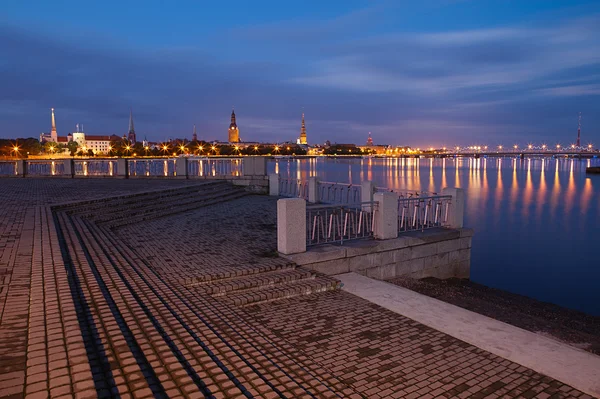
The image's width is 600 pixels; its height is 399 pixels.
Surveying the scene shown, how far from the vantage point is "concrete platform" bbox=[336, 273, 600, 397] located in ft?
14.3

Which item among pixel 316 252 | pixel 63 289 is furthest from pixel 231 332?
pixel 316 252

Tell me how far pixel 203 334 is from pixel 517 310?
6.90 m

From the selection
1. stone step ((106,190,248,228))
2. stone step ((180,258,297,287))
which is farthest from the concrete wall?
stone step ((106,190,248,228))

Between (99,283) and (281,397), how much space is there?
3.28m

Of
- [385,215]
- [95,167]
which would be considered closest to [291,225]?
[385,215]

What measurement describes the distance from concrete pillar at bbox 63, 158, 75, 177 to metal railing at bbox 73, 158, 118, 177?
175 mm

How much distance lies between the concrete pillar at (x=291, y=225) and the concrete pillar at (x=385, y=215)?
203 cm

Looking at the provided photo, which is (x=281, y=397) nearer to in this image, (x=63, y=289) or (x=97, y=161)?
(x=63, y=289)

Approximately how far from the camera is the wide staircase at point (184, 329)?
10.5 feet

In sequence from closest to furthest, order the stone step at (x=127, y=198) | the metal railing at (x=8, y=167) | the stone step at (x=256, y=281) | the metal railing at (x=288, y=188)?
the stone step at (x=256, y=281) < the stone step at (x=127, y=198) < the metal railing at (x=288, y=188) < the metal railing at (x=8, y=167)

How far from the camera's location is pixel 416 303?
20.6ft

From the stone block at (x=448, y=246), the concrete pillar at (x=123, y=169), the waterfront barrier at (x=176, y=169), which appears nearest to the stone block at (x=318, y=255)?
the stone block at (x=448, y=246)

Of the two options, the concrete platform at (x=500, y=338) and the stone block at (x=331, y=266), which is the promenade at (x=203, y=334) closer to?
the concrete platform at (x=500, y=338)

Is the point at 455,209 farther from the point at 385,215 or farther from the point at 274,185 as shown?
the point at 274,185
